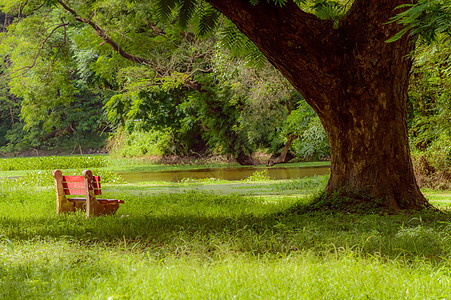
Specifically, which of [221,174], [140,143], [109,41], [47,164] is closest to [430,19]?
[221,174]

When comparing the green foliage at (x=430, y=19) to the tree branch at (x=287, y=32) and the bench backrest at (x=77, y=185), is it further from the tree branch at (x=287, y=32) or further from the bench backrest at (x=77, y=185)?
the bench backrest at (x=77, y=185)

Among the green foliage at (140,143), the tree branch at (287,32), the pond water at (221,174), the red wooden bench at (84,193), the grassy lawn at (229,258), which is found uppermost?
the tree branch at (287,32)

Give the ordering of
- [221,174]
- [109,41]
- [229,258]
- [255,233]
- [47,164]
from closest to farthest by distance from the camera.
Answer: [229,258]
[255,233]
[109,41]
[221,174]
[47,164]

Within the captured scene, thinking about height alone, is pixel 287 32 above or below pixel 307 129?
above

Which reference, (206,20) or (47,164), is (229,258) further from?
(47,164)

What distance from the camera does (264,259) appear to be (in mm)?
4742

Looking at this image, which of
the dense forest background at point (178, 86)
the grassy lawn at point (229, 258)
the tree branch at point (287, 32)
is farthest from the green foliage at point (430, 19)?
the dense forest background at point (178, 86)

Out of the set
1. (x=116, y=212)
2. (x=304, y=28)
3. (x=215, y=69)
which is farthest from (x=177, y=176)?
(x=304, y=28)

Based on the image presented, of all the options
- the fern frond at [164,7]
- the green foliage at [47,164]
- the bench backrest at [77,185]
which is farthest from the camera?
the green foliage at [47,164]

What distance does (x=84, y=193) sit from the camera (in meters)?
8.25

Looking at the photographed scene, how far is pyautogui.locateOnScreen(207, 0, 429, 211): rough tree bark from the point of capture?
24.2 ft

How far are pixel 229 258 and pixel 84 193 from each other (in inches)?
170

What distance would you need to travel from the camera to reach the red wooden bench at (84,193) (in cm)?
812

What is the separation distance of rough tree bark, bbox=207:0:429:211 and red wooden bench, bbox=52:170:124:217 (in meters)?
3.43
